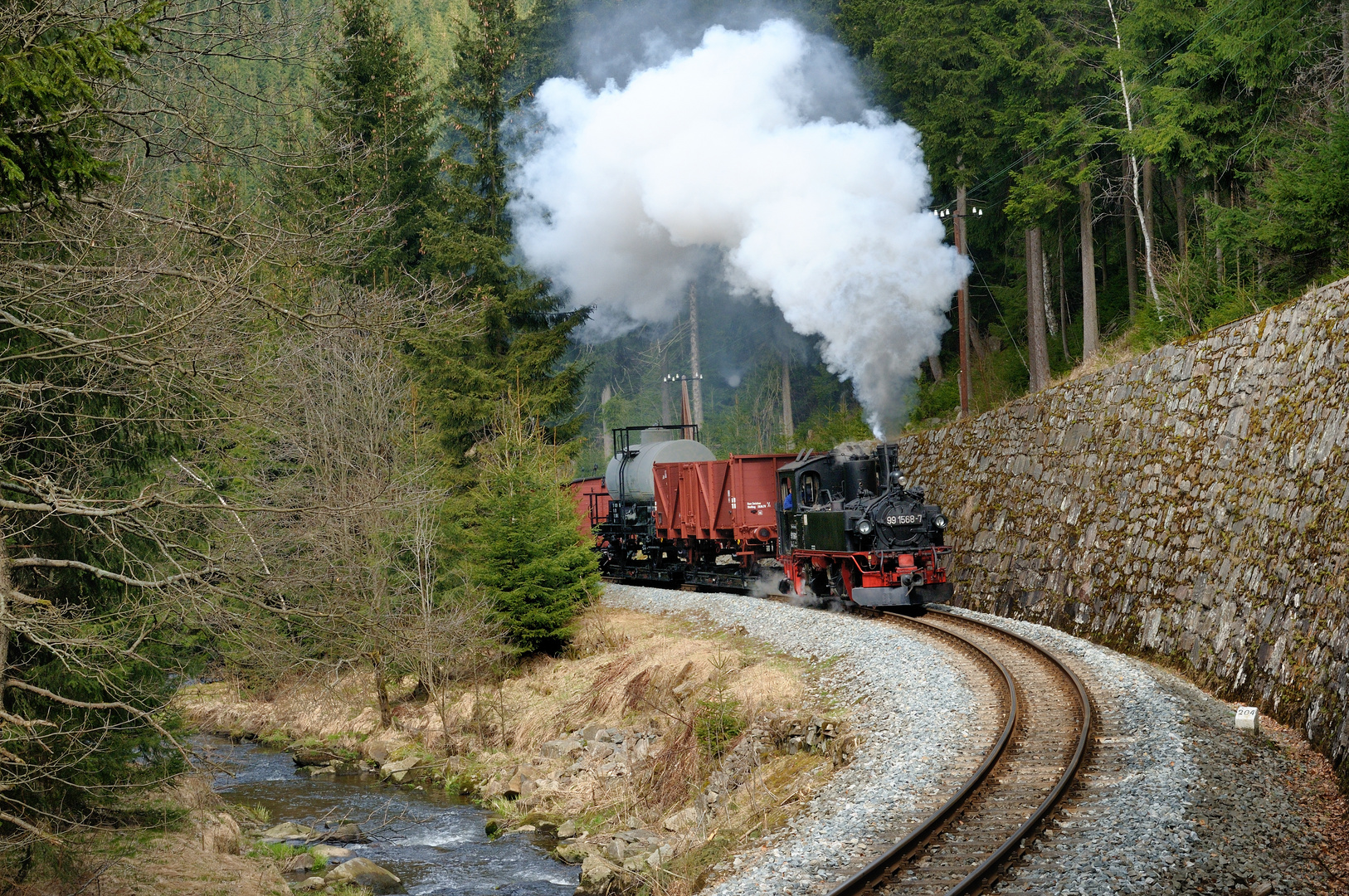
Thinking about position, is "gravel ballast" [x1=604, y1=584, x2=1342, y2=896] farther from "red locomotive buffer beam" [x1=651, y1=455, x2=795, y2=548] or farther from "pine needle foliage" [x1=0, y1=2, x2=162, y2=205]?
"red locomotive buffer beam" [x1=651, y1=455, x2=795, y2=548]

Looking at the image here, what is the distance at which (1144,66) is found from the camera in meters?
24.8

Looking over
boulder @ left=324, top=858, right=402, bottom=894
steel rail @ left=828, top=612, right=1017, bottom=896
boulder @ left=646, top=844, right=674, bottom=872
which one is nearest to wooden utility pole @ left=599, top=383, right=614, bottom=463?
boulder @ left=324, top=858, right=402, bottom=894

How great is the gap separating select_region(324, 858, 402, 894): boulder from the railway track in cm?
687

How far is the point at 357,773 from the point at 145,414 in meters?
11.2

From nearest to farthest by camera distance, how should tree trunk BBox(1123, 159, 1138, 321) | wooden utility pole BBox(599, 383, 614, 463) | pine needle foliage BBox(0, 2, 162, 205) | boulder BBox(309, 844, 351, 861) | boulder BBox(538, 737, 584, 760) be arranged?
pine needle foliage BBox(0, 2, 162, 205) < boulder BBox(309, 844, 351, 861) < boulder BBox(538, 737, 584, 760) < tree trunk BBox(1123, 159, 1138, 321) < wooden utility pole BBox(599, 383, 614, 463)

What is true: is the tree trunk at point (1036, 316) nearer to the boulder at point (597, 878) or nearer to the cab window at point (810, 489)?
the cab window at point (810, 489)

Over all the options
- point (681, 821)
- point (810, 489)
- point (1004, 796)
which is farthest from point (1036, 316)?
point (1004, 796)

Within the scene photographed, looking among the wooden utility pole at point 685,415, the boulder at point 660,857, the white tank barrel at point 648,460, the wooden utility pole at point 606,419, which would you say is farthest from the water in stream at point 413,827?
the wooden utility pole at point 606,419

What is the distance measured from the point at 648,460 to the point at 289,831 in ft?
42.2

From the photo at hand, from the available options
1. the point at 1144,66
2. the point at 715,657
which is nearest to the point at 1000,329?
the point at 1144,66

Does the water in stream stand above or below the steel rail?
below

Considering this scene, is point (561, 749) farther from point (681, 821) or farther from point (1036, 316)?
point (1036, 316)

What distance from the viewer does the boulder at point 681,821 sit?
1126 cm

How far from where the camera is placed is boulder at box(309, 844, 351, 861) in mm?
12781
